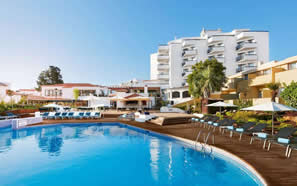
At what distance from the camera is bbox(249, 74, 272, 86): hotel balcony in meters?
21.3

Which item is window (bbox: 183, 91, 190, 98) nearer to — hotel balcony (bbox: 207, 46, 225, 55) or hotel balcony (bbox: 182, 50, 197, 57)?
hotel balcony (bbox: 182, 50, 197, 57)

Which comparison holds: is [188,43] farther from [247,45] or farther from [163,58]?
[247,45]

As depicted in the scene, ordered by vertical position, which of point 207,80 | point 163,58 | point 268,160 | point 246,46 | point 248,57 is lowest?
point 268,160

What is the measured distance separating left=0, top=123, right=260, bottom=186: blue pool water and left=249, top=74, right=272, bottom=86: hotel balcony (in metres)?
17.3

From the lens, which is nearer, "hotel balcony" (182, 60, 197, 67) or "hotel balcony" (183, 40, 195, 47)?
"hotel balcony" (182, 60, 197, 67)

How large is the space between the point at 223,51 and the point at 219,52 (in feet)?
3.05

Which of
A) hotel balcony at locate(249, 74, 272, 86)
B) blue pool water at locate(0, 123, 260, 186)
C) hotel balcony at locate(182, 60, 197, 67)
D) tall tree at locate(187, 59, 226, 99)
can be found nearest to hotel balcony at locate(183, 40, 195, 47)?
hotel balcony at locate(182, 60, 197, 67)

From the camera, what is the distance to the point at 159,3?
2903 cm

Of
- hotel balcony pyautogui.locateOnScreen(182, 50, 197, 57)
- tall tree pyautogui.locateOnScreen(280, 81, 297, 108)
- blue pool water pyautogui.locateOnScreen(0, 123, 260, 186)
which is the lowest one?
blue pool water pyautogui.locateOnScreen(0, 123, 260, 186)

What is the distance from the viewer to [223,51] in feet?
141

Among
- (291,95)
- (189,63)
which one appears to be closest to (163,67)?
(189,63)

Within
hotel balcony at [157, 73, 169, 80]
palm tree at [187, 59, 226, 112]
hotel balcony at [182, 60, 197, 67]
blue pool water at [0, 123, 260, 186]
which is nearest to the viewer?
blue pool water at [0, 123, 260, 186]

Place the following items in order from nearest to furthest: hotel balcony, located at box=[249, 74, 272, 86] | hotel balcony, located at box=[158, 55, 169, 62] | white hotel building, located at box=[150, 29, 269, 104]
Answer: hotel balcony, located at box=[249, 74, 272, 86], white hotel building, located at box=[150, 29, 269, 104], hotel balcony, located at box=[158, 55, 169, 62]

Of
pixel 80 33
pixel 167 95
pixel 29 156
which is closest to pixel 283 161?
pixel 29 156
